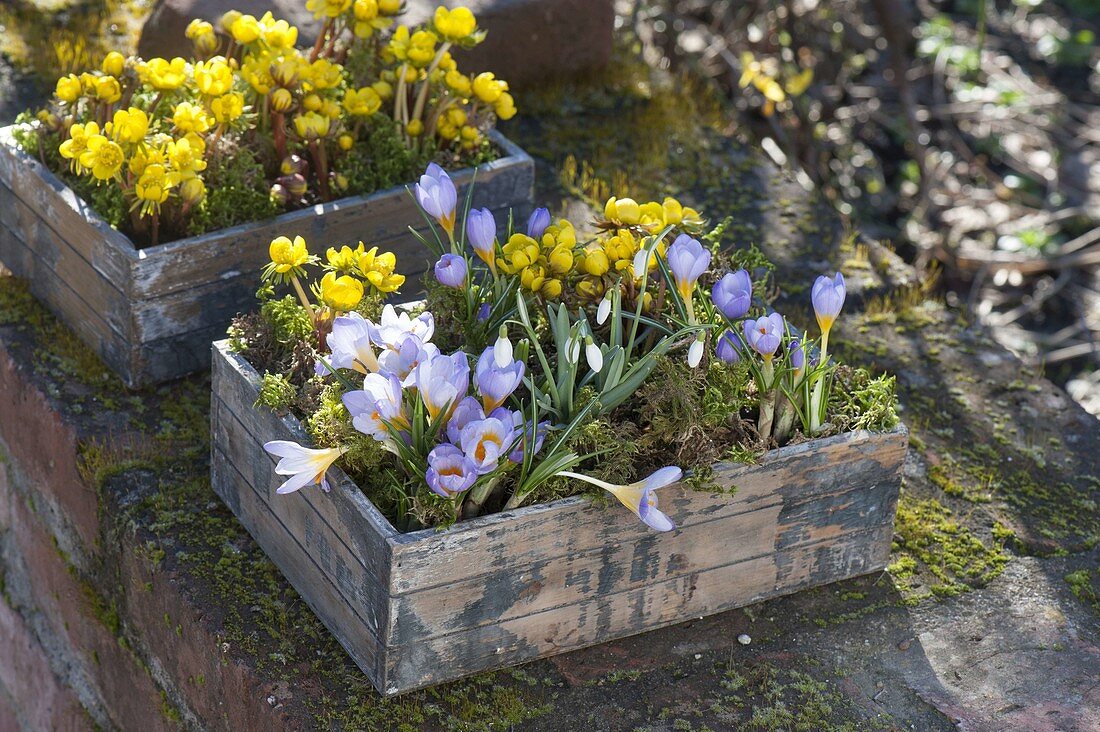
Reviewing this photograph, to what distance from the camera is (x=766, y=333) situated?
91.2 inches

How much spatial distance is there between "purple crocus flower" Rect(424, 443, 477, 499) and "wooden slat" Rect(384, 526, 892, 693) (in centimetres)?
35

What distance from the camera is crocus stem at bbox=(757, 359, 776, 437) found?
7.74 feet

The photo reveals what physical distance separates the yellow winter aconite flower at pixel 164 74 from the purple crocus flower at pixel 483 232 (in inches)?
33.6

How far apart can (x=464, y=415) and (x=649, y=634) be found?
2.15 ft

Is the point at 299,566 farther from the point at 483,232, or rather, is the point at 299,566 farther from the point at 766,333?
the point at 766,333

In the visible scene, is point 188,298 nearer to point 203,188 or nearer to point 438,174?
point 203,188

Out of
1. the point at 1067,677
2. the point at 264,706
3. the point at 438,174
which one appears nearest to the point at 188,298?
the point at 438,174

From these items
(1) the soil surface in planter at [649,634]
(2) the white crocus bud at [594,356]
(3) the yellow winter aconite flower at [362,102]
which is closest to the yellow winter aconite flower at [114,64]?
(3) the yellow winter aconite flower at [362,102]

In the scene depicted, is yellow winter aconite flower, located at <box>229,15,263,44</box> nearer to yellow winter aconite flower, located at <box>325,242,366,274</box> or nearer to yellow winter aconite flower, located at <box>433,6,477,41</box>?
yellow winter aconite flower, located at <box>433,6,477,41</box>

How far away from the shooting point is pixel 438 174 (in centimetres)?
248

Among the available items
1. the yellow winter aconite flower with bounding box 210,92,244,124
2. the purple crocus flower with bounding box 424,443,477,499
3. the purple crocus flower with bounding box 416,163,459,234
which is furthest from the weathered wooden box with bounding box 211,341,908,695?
the yellow winter aconite flower with bounding box 210,92,244,124

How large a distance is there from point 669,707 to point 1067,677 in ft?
2.59

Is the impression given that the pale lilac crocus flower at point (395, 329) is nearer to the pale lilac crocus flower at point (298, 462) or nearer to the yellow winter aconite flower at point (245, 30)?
the pale lilac crocus flower at point (298, 462)

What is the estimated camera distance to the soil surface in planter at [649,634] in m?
2.33
